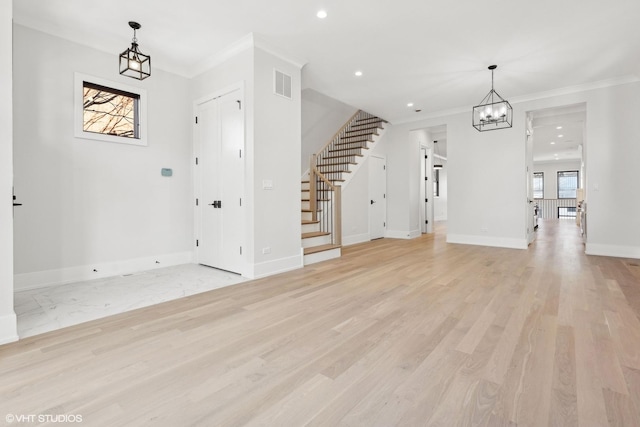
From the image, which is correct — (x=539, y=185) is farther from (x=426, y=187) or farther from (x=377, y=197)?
(x=377, y=197)

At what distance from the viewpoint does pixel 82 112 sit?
13.0 feet

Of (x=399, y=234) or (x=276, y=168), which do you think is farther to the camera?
(x=399, y=234)

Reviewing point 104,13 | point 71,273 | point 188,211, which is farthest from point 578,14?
point 71,273

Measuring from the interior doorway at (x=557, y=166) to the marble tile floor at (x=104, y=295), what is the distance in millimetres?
6571

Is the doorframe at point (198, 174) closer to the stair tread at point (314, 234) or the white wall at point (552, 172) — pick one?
the stair tread at point (314, 234)

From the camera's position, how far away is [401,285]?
147 inches

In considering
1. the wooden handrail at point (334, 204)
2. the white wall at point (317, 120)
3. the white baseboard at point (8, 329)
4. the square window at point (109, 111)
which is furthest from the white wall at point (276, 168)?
the white wall at point (317, 120)

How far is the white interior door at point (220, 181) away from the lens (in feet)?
14.1

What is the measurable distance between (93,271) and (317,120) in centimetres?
591

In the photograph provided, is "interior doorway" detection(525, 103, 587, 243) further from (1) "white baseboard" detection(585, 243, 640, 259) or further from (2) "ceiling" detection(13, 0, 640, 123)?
(2) "ceiling" detection(13, 0, 640, 123)

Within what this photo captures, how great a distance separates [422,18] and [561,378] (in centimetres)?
379

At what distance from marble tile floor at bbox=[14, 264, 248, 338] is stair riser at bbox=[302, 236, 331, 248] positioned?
148cm

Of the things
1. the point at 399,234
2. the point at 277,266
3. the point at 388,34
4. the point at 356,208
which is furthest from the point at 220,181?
the point at 399,234

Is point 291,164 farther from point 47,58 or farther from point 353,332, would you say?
point 47,58
